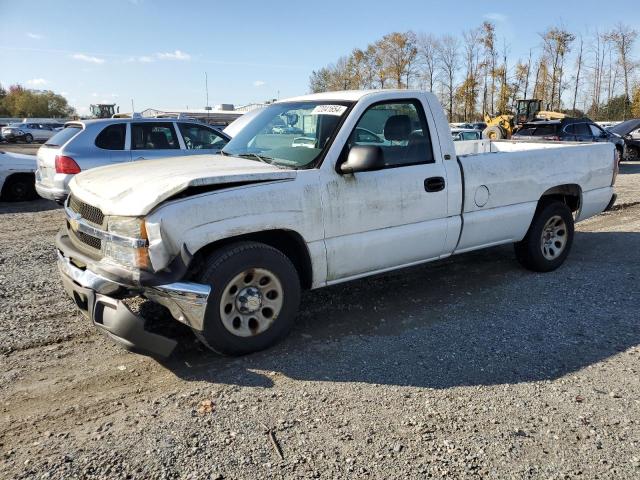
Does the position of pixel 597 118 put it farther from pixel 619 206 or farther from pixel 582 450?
pixel 582 450

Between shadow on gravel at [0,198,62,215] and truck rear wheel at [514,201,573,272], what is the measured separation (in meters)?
9.10

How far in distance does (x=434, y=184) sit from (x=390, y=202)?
1.76ft

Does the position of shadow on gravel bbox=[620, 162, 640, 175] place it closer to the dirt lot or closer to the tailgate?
the dirt lot

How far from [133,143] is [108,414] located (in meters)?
6.91

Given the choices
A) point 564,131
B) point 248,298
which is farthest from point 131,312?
point 564,131

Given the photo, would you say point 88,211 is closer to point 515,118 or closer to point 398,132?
point 398,132

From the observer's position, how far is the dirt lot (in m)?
2.72

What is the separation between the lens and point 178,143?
31.0 ft

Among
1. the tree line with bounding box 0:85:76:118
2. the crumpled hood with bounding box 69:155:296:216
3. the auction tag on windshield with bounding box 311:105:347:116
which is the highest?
the tree line with bounding box 0:85:76:118

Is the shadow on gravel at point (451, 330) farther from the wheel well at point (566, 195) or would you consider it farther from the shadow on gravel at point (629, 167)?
the shadow on gravel at point (629, 167)

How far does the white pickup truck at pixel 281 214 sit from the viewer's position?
338 centimetres

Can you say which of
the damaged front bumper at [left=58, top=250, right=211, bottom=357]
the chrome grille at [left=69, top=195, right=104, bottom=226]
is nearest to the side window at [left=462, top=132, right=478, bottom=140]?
the chrome grille at [left=69, top=195, right=104, bottom=226]

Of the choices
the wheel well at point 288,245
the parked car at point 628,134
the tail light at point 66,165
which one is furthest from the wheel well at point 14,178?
the parked car at point 628,134

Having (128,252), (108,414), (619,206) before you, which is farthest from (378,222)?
(619,206)
